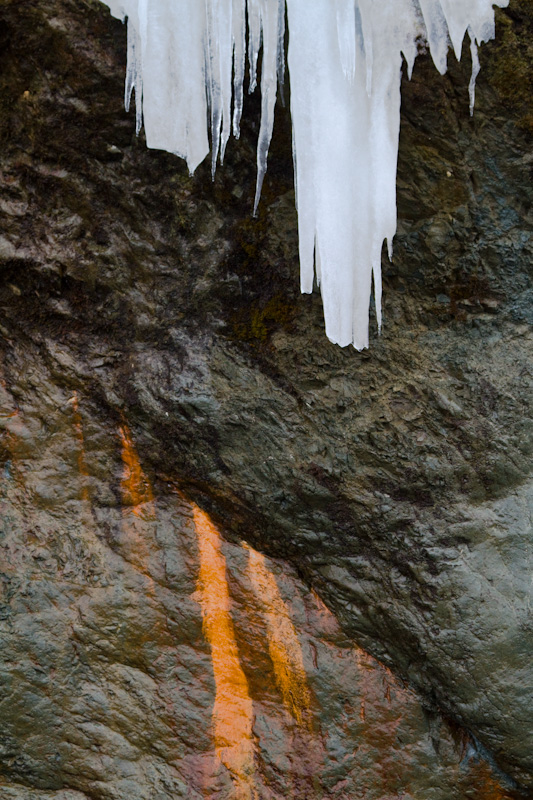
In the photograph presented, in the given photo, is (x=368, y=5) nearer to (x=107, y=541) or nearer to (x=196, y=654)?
(x=107, y=541)

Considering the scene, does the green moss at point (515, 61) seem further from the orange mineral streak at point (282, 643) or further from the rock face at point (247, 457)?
the orange mineral streak at point (282, 643)

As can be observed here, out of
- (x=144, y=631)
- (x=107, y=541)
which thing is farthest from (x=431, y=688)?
(x=107, y=541)

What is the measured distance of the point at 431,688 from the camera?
3047mm

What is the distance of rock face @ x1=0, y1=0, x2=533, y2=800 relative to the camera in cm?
289

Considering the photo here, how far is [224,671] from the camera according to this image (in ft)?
9.98

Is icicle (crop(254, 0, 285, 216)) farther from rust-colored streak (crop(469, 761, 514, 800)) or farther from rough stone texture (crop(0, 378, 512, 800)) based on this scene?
rust-colored streak (crop(469, 761, 514, 800))

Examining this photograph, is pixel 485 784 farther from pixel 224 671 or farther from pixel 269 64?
pixel 269 64

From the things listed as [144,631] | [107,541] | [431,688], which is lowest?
[431,688]

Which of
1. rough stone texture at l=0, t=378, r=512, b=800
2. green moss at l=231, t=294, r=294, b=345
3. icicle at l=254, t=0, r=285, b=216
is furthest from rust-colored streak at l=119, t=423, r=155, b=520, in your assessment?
icicle at l=254, t=0, r=285, b=216

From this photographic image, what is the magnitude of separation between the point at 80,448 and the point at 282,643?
1234 mm

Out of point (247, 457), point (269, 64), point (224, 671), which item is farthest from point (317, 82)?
point (224, 671)

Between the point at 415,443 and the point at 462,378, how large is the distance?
35cm

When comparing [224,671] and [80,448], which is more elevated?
[80,448]

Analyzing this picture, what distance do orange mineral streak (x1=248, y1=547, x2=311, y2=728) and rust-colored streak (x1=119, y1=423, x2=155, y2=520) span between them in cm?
50
